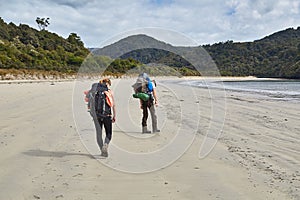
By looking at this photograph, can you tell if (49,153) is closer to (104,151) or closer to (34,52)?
(104,151)

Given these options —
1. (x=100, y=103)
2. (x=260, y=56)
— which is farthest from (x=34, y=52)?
(x=260, y=56)

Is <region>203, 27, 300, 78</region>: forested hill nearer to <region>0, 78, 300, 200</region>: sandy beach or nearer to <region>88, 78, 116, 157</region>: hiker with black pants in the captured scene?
<region>0, 78, 300, 200</region>: sandy beach

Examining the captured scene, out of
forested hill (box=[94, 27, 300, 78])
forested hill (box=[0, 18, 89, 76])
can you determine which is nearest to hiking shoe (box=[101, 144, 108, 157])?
forested hill (box=[0, 18, 89, 76])

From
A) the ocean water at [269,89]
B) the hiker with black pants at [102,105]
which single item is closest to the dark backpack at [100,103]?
the hiker with black pants at [102,105]

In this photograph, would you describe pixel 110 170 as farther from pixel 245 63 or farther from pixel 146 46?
pixel 245 63

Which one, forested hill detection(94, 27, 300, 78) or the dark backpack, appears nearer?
the dark backpack

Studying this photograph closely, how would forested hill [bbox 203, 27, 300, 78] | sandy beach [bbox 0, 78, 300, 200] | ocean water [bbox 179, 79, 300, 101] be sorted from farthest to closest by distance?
forested hill [bbox 203, 27, 300, 78] → ocean water [bbox 179, 79, 300, 101] → sandy beach [bbox 0, 78, 300, 200]

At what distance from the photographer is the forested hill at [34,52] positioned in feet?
180

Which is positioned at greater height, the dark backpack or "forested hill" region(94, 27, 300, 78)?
"forested hill" region(94, 27, 300, 78)

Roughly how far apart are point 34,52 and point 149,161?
6568cm

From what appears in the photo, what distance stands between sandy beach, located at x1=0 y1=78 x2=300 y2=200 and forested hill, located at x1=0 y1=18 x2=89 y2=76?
3773 cm

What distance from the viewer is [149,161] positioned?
20.4ft

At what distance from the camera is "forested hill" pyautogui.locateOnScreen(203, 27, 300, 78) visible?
10944 cm

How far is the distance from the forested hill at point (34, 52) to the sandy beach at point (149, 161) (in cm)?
3773
